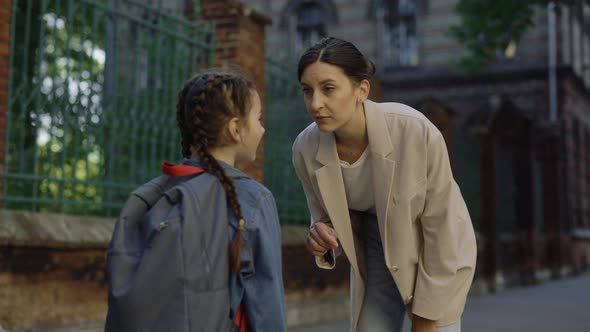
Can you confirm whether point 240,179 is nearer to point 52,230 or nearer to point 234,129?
point 234,129

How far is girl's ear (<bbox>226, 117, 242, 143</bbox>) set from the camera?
7.51ft

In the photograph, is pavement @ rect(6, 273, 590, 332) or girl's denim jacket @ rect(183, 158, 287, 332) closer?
girl's denim jacket @ rect(183, 158, 287, 332)

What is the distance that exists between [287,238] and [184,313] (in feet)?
18.3

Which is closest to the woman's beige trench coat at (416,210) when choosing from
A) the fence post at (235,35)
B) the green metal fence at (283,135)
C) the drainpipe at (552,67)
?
the fence post at (235,35)

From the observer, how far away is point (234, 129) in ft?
7.55

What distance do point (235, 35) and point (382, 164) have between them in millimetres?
4392

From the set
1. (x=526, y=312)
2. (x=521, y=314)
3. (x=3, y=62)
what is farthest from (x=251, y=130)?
(x=526, y=312)

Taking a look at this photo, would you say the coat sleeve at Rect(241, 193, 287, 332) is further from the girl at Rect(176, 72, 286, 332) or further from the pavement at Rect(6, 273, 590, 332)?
the pavement at Rect(6, 273, 590, 332)

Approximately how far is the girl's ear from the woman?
1.82 feet

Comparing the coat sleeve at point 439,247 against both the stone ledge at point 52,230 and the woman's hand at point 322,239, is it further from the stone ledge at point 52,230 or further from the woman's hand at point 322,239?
the stone ledge at point 52,230

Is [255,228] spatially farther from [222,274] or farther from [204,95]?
[204,95]

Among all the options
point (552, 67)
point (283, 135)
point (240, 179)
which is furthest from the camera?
point (552, 67)

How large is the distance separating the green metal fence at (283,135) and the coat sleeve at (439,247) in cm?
494

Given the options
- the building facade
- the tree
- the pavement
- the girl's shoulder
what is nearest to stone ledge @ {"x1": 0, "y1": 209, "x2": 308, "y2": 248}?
the pavement
